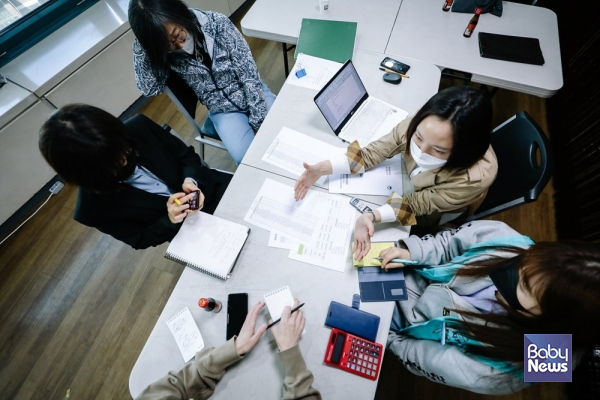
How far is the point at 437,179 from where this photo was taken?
4.05ft

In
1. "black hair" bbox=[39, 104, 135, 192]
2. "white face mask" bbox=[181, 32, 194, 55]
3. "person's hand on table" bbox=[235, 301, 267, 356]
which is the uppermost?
"black hair" bbox=[39, 104, 135, 192]

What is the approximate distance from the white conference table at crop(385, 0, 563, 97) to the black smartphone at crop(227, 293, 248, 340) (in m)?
1.63

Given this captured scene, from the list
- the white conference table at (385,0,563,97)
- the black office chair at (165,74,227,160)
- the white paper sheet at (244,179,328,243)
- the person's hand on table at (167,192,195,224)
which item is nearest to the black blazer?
the person's hand on table at (167,192,195,224)

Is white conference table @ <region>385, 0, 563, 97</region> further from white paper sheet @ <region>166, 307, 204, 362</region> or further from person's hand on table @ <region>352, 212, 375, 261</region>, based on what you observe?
white paper sheet @ <region>166, 307, 204, 362</region>

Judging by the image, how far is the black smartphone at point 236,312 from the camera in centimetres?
106

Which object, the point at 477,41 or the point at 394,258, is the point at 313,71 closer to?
the point at 477,41

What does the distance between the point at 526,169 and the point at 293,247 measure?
3.45ft

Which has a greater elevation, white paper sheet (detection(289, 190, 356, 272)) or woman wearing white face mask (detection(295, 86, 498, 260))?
woman wearing white face mask (detection(295, 86, 498, 260))

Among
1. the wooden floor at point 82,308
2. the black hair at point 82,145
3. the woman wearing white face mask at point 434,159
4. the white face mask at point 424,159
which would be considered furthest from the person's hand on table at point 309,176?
the wooden floor at point 82,308

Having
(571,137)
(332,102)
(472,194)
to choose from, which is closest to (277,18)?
(332,102)

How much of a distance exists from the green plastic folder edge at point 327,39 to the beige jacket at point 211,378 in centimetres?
157

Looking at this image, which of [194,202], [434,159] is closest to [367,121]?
[434,159]

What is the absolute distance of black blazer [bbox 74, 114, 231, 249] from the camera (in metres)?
1.20

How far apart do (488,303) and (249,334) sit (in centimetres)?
81
